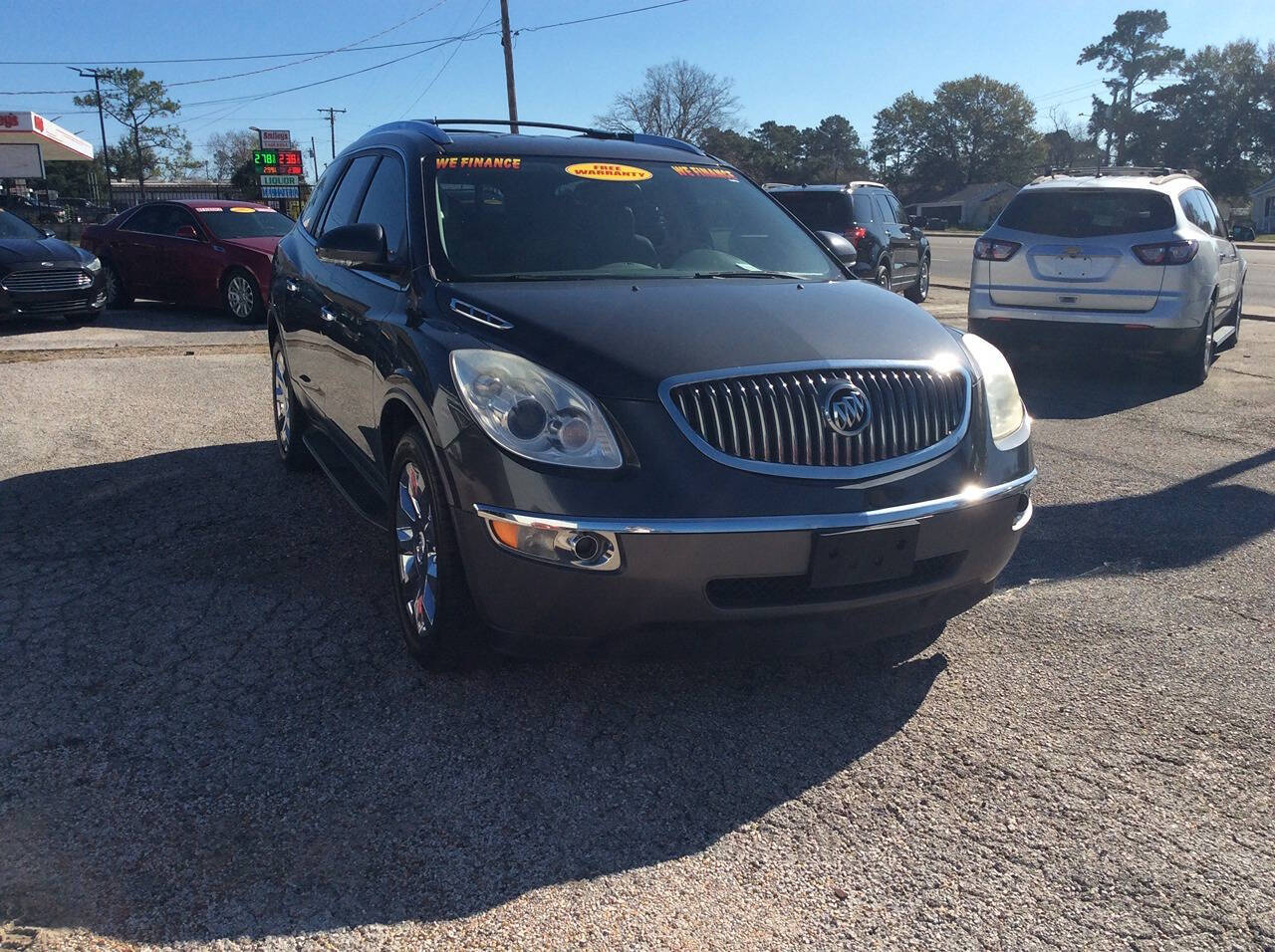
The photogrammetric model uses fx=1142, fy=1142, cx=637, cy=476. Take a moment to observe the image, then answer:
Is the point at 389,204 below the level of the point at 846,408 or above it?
above

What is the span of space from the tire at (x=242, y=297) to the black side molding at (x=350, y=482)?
362 inches

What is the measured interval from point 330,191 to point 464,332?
2610mm

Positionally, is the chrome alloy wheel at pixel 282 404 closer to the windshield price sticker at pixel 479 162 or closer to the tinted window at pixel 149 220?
the windshield price sticker at pixel 479 162

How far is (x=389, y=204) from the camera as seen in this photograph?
4613 millimetres

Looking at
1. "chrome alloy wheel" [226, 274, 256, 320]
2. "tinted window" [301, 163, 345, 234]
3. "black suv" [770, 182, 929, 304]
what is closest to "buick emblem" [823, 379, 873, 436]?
"tinted window" [301, 163, 345, 234]

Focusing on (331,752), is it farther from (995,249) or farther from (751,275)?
(995,249)

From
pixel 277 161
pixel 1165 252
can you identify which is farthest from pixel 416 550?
pixel 277 161

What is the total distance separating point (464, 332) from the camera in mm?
3531

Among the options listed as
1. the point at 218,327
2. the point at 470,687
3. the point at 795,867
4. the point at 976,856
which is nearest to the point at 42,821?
the point at 470,687

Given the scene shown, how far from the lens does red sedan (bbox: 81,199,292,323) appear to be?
46.7 feet

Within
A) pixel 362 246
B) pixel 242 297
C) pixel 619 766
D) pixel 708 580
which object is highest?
pixel 362 246

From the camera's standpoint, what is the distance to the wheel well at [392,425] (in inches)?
153

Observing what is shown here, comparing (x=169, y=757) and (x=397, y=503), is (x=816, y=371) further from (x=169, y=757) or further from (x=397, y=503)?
(x=169, y=757)

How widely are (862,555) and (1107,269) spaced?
699cm
